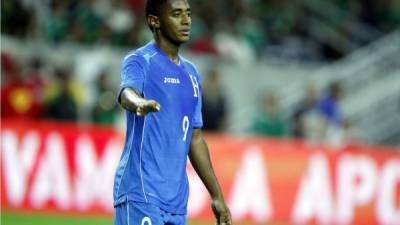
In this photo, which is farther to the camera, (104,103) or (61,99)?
(104,103)

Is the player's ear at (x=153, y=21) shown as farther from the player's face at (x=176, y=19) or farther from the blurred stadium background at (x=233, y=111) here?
the blurred stadium background at (x=233, y=111)

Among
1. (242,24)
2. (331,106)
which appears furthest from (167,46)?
(242,24)

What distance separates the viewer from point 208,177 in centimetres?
723

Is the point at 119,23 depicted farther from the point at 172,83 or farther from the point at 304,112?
the point at 172,83

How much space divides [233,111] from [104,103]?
3392 millimetres

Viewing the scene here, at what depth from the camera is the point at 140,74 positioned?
681 cm

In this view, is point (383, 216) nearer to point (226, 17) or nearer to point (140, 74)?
point (226, 17)

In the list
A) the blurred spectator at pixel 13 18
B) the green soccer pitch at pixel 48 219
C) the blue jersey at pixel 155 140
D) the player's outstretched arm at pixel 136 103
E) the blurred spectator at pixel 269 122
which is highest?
the player's outstretched arm at pixel 136 103

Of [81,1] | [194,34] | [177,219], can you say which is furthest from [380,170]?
[177,219]

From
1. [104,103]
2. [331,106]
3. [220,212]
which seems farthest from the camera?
[331,106]

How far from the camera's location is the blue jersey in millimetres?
6828

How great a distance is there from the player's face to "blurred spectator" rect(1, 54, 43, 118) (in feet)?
30.4

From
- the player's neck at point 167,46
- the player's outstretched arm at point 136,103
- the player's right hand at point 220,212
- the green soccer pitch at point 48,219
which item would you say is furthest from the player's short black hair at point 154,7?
the green soccer pitch at point 48,219

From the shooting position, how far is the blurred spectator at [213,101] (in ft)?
57.2
